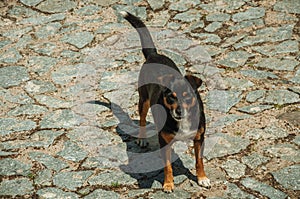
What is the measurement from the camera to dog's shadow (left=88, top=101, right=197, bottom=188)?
6.55 m

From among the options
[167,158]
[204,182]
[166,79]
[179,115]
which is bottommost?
[204,182]

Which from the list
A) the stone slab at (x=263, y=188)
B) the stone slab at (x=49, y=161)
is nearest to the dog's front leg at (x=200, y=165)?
the stone slab at (x=263, y=188)

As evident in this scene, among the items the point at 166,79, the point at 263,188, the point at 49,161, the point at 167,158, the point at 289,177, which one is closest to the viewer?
the point at 166,79

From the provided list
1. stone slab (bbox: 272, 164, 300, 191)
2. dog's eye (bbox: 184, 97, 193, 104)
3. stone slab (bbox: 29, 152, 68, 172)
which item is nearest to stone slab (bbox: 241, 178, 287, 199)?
stone slab (bbox: 272, 164, 300, 191)

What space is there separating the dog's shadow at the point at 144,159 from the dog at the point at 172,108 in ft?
1.01

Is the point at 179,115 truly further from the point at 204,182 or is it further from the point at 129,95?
the point at 129,95

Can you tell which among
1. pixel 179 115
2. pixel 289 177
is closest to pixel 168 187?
pixel 179 115

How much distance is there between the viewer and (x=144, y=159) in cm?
690

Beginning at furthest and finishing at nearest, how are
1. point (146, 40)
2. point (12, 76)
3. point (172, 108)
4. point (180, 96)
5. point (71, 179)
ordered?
point (12, 76) < point (146, 40) < point (71, 179) < point (172, 108) < point (180, 96)

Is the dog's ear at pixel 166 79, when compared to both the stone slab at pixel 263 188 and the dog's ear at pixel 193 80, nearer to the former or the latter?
the dog's ear at pixel 193 80

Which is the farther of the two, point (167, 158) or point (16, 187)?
point (16, 187)

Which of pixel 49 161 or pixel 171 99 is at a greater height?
pixel 171 99

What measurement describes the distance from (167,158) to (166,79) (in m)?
0.89

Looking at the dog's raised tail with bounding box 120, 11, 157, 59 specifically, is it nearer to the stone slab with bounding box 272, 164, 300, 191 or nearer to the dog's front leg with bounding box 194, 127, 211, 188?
the dog's front leg with bounding box 194, 127, 211, 188
